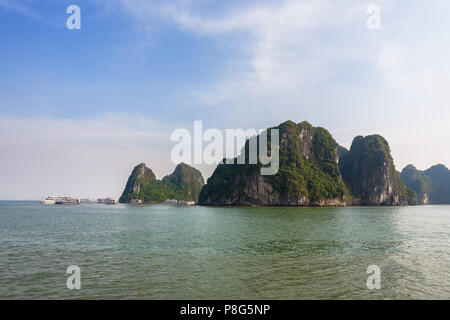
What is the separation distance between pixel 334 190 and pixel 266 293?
196983 mm

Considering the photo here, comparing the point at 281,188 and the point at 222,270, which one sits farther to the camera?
the point at 281,188

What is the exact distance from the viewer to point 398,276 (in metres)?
16.8

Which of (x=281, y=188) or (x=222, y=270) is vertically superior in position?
(x=222, y=270)

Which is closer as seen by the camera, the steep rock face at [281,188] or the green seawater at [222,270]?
the green seawater at [222,270]

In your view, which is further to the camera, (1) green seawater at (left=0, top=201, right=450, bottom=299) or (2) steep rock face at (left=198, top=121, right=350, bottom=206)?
(2) steep rock face at (left=198, top=121, right=350, bottom=206)
